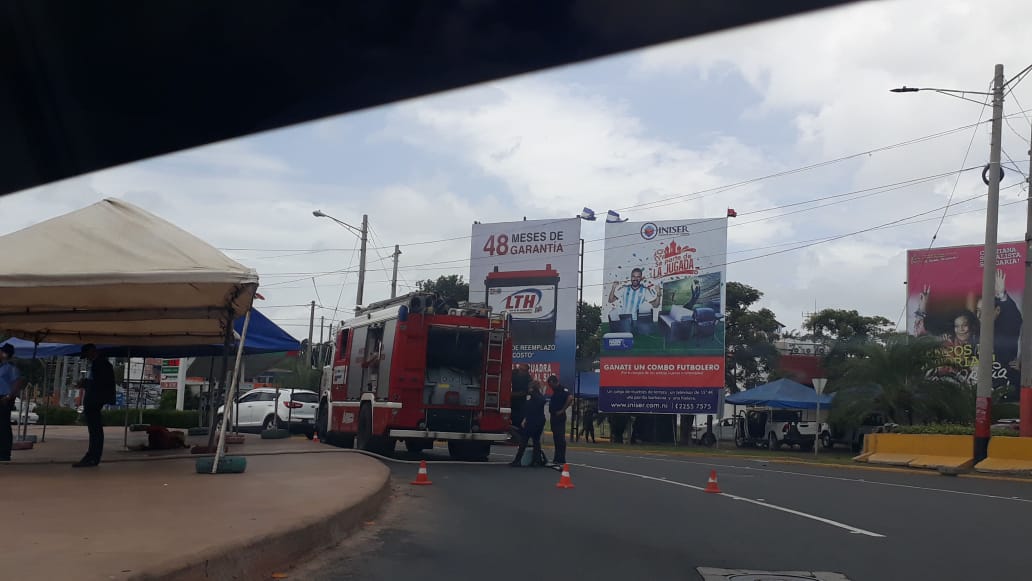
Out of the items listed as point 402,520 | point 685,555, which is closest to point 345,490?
point 402,520

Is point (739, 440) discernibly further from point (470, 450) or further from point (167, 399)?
point (470, 450)

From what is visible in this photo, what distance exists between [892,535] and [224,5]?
8.24 meters

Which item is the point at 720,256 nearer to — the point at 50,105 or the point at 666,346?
the point at 666,346

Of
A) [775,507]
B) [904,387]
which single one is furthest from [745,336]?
[775,507]

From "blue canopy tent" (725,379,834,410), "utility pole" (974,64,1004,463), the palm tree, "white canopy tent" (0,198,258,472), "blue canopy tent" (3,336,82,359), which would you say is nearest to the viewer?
"white canopy tent" (0,198,258,472)

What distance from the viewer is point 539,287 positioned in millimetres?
42500

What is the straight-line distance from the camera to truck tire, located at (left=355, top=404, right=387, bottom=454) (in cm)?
1914

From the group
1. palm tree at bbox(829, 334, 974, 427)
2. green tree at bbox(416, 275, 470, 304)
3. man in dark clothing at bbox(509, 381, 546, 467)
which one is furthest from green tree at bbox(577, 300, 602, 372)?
man in dark clothing at bbox(509, 381, 546, 467)

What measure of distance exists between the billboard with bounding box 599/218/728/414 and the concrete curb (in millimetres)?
29786

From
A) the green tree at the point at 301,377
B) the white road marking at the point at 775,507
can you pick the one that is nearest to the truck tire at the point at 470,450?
the white road marking at the point at 775,507

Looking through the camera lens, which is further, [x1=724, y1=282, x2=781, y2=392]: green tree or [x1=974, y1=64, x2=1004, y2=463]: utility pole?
[x1=724, y1=282, x2=781, y2=392]: green tree

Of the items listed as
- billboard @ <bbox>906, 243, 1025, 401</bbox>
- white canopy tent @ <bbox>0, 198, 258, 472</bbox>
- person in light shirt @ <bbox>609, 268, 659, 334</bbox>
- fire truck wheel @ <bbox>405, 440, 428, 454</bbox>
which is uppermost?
billboard @ <bbox>906, 243, 1025, 401</bbox>

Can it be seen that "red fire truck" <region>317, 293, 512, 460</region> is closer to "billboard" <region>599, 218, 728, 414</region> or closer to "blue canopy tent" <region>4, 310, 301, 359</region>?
"blue canopy tent" <region>4, 310, 301, 359</region>

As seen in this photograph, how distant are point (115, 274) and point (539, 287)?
31.5 m
